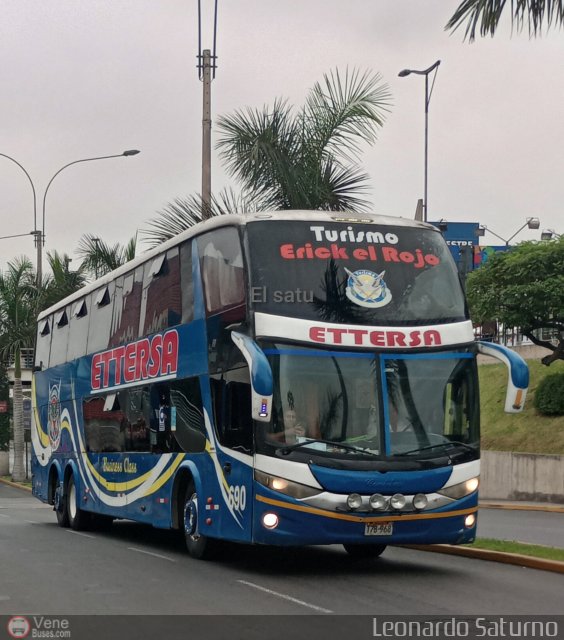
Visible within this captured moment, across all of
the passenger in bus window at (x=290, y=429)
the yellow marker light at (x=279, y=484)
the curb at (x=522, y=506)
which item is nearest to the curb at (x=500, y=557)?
the passenger in bus window at (x=290, y=429)

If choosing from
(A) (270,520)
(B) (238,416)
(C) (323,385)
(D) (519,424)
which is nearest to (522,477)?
(D) (519,424)

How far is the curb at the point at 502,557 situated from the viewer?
14.4 m

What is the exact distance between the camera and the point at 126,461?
19.4 metres

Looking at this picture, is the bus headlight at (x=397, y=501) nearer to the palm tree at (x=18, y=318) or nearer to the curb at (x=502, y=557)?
A: the curb at (x=502, y=557)

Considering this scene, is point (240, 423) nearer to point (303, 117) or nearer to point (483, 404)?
point (303, 117)

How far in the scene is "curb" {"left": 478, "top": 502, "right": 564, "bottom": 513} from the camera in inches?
1198

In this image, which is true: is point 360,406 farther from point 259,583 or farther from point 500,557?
point 500,557

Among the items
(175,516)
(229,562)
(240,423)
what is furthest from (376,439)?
(175,516)

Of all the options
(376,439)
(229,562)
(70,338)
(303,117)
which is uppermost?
(303,117)

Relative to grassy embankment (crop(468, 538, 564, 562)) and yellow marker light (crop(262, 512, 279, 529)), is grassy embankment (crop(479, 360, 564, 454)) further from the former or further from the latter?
yellow marker light (crop(262, 512, 279, 529))

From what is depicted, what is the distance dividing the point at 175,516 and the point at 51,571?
252cm

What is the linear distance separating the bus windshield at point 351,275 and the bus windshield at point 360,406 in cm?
51

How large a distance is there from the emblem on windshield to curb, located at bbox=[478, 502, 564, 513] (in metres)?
17.1

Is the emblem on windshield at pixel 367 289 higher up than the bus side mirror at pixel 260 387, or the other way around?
the emblem on windshield at pixel 367 289
